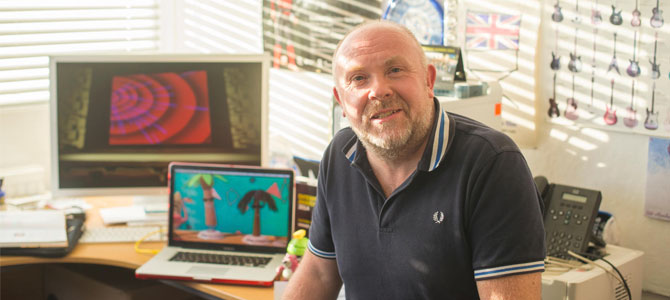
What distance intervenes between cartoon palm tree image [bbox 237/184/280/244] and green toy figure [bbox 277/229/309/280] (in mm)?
147

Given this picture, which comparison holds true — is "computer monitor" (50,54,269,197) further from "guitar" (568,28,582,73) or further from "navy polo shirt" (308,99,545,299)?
"guitar" (568,28,582,73)

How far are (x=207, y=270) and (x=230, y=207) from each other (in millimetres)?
230

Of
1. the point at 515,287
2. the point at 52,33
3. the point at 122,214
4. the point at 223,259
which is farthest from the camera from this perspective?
the point at 52,33

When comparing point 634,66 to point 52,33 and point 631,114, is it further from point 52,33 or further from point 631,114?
point 52,33

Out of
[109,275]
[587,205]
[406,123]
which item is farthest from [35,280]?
[587,205]

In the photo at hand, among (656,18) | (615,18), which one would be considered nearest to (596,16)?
(615,18)

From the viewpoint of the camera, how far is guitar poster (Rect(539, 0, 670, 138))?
2.02 m

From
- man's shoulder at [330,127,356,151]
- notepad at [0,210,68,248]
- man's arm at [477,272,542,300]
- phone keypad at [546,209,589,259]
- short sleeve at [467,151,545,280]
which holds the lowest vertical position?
notepad at [0,210,68,248]

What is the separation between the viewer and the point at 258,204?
7.11 feet

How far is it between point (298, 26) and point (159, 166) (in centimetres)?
92

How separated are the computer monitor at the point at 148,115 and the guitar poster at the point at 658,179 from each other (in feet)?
3.96

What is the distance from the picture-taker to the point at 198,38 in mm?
3426

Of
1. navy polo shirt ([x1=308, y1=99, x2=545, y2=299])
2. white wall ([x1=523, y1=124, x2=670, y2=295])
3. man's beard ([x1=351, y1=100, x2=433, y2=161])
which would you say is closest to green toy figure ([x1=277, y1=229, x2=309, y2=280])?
navy polo shirt ([x1=308, y1=99, x2=545, y2=299])

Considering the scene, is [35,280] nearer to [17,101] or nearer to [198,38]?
[17,101]
